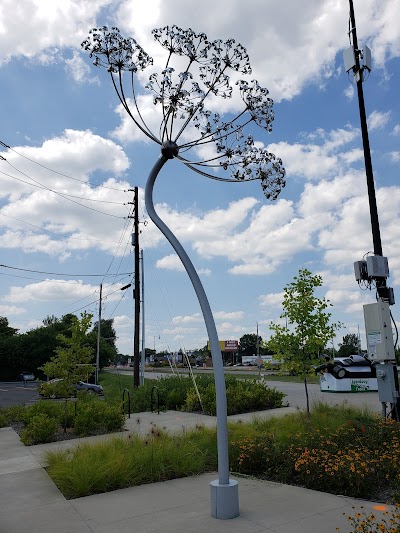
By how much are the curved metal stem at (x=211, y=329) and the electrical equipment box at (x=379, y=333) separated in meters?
5.25

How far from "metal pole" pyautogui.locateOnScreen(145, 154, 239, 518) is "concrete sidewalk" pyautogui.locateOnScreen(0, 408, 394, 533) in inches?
7.0

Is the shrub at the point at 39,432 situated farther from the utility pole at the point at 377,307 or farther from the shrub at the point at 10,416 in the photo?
the utility pole at the point at 377,307

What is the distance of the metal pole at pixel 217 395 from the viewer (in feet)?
17.5

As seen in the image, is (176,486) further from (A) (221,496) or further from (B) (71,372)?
(B) (71,372)

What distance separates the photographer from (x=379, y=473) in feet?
20.4

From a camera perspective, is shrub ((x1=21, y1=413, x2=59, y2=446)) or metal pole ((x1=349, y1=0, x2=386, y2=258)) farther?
shrub ((x1=21, y1=413, x2=59, y2=446))

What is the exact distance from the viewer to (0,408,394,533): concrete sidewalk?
5086 millimetres

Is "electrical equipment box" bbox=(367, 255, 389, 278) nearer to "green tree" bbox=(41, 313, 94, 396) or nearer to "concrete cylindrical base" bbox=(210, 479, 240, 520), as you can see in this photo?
"concrete cylindrical base" bbox=(210, 479, 240, 520)

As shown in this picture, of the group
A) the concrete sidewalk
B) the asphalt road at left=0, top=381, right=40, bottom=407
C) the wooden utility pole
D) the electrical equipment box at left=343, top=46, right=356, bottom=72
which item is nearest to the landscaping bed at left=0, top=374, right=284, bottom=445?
the concrete sidewalk

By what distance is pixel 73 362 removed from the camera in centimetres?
1249

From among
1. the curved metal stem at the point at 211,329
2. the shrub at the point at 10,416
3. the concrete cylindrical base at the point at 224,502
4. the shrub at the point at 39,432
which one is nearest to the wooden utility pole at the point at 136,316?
the shrub at the point at 10,416

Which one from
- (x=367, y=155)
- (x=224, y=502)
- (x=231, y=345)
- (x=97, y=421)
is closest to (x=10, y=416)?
(x=97, y=421)

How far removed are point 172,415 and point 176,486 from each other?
849 cm

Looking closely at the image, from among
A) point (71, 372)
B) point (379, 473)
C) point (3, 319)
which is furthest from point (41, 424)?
point (3, 319)
